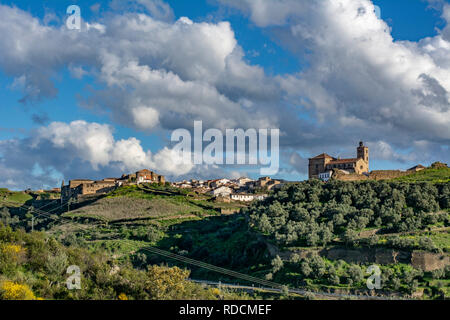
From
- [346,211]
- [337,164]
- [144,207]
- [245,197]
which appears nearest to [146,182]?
[245,197]

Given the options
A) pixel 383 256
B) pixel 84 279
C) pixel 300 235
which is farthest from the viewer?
pixel 300 235

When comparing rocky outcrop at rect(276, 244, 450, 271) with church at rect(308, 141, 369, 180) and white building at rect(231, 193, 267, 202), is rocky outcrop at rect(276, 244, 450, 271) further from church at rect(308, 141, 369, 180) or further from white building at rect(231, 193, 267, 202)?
white building at rect(231, 193, 267, 202)

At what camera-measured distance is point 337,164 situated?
83312 mm

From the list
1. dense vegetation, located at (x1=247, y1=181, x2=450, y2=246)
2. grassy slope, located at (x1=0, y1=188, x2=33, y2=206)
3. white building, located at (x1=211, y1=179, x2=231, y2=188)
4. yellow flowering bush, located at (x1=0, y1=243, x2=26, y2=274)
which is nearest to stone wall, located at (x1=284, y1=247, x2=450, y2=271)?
dense vegetation, located at (x1=247, y1=181, x2=450, y2=246)

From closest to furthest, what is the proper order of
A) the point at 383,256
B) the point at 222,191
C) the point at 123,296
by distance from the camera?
1. the point at 123,296
2. the point at 383,256
3. the point at 222,191

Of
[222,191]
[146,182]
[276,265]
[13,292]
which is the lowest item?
[276,265]

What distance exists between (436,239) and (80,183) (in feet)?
273

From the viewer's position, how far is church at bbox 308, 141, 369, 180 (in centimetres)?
8194

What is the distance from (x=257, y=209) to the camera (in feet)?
201

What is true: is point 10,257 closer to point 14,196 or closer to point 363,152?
point 363,152

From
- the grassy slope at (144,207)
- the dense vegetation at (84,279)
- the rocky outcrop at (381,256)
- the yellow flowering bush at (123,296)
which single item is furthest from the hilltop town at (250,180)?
the yellow flowering bush at (123,296)
